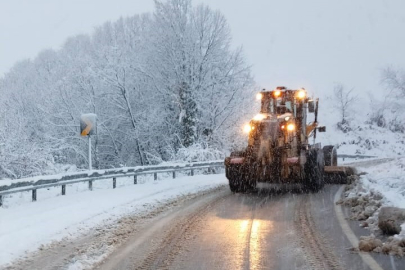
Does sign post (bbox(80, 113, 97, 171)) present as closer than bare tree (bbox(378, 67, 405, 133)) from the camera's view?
Yes

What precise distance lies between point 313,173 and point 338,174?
10.3 feet

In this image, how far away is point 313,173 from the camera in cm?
1413

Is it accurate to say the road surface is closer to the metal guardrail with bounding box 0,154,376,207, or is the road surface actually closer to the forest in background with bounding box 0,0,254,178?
the metal guardrail with bounding box 0,154,376,207

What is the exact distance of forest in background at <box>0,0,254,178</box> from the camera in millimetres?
25516

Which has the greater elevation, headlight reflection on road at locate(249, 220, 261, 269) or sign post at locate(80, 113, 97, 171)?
sign post at locate(80, 113, 97, 171)

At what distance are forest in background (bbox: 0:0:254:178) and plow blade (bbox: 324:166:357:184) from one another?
337 inches

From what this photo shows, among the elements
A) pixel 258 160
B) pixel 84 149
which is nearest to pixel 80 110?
pixel 84 149

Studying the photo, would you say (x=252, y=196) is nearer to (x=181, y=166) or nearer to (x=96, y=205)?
(x=96, y=205)

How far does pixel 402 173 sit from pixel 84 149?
19025mm

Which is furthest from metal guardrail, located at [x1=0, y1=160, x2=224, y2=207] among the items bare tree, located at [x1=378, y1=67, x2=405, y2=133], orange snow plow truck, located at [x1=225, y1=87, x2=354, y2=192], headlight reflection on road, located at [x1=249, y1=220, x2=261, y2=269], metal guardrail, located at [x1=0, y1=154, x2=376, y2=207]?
bare tree, located at [x1=378, y1=67, x2=405, y2=133]

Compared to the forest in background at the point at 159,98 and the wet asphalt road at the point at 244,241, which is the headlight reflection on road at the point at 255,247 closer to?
the wet asphalt road at the point at 244,241

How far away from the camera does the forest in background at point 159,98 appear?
25.5 metres

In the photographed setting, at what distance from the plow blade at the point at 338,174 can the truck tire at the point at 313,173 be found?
231 centimetres

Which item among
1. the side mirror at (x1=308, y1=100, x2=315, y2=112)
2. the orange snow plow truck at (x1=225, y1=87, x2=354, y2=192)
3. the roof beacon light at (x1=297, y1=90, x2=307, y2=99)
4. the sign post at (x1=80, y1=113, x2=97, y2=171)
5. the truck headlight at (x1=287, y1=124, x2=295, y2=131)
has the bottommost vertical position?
the orange snow plow truck at (x1=225, y1=87, x2=354, y2=192)
